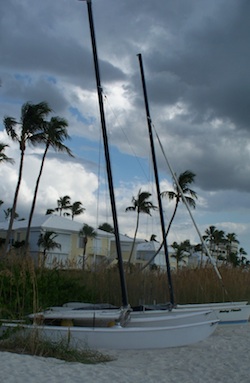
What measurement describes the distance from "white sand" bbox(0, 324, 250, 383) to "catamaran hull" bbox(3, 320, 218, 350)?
7.3 inches

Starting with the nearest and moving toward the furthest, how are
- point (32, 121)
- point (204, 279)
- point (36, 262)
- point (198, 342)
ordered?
1. point (198, 342)
2. point (36, 262)
3. point (204, 279)
4. point (32, 121)

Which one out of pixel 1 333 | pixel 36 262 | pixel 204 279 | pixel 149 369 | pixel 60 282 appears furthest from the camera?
pixel 204 279

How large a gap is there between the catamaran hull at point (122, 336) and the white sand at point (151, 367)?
0.61 ft

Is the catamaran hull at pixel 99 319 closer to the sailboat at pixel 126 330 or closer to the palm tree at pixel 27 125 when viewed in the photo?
the sailboat at pixel 126 330

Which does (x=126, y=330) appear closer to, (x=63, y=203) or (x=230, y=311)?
(x=230, y=311)

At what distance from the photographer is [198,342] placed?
13.0 m

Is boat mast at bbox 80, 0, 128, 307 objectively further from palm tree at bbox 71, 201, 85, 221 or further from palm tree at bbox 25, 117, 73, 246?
palm tree at bbox 71, 201, 85, 221

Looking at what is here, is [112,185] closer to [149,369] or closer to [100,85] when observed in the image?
[100,85]

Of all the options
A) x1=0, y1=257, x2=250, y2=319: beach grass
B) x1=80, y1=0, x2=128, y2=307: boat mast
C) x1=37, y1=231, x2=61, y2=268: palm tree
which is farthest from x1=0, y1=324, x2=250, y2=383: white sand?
x1=37, y1=231, x2=61, y2=268: palm tree

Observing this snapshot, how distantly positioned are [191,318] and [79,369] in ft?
18.5

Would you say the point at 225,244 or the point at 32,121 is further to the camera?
the point at 225,244

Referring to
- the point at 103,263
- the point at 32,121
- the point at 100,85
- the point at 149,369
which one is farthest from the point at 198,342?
the point at 32,121

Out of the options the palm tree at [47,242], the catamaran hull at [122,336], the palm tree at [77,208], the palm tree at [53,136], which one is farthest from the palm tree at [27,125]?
the palm tree at [77,208]

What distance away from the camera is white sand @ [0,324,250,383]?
7.55 m
